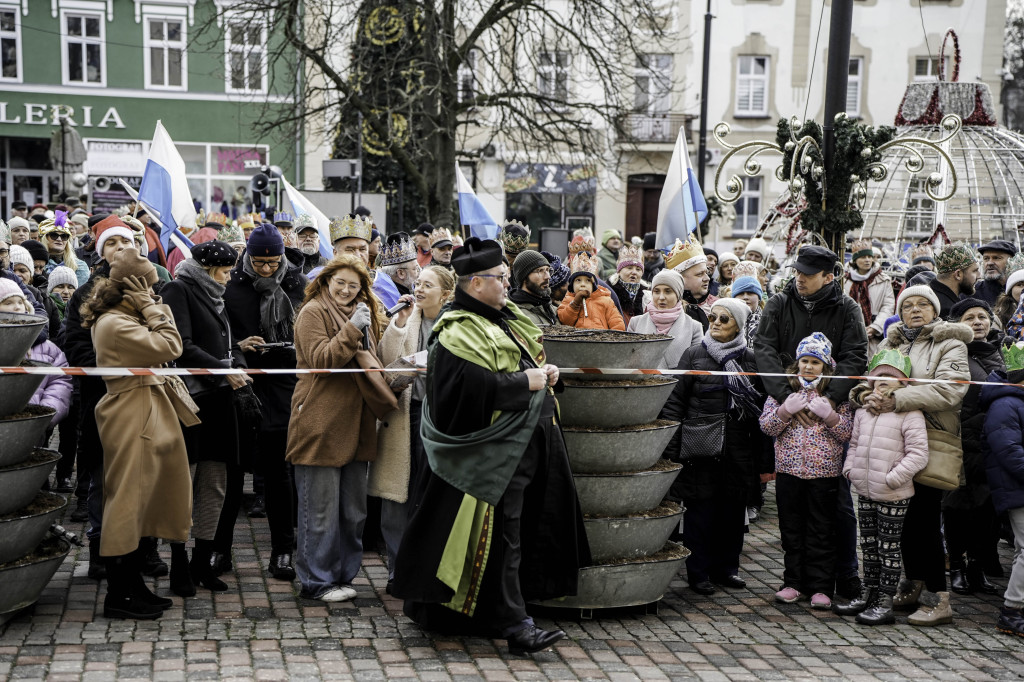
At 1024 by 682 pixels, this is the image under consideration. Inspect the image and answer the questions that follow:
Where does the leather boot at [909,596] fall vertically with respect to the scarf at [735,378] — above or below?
below

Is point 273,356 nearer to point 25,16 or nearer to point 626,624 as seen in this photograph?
point 626,624

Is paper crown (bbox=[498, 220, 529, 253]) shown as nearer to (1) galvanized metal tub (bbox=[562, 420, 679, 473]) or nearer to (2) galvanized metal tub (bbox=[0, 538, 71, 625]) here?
(1) galvanized metal tub (bbox=[562, 420, 679, 473])

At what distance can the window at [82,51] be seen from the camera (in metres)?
34.2

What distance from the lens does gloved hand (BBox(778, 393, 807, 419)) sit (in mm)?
6457

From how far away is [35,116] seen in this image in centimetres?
3403

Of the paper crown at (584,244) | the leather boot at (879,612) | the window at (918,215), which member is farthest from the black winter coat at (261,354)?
the window at (918,215)

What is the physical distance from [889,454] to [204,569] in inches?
155

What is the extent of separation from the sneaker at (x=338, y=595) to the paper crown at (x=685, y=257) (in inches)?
147

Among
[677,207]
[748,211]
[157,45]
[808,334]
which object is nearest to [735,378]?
[808,334]

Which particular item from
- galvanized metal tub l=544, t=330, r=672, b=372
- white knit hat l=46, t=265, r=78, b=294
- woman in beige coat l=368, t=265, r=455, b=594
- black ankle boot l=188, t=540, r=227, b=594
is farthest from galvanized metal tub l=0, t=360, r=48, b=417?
white knit hat l=46, t=265, r=78, b=294

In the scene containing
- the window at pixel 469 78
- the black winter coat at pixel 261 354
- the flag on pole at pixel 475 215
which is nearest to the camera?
the black winter coat at pixel 261 354

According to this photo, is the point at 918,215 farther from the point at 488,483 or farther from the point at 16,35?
the point at 16,35

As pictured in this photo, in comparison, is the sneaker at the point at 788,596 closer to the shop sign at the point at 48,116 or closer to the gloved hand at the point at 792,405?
the gloved hand at the point at 792,405

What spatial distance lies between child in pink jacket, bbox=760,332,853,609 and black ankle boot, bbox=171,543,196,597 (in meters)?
3.42
